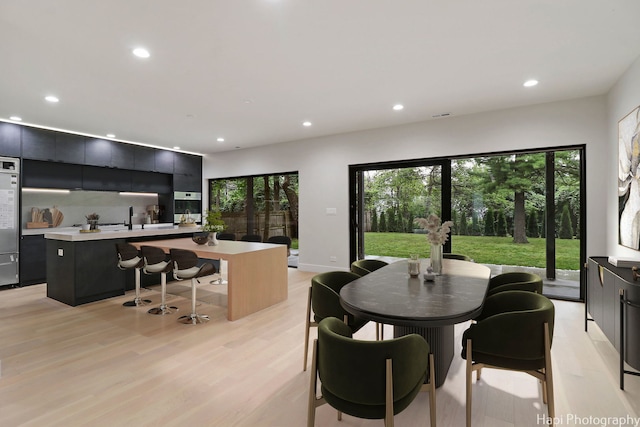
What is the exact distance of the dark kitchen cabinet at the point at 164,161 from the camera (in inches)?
297

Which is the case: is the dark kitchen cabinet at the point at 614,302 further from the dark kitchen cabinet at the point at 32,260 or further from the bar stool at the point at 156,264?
the dark kitchen cabinet at the point at 32,260

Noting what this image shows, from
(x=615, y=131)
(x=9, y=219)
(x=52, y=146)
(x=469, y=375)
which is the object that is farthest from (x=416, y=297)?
(x=52, y=146)

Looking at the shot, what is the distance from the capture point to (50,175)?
608cm

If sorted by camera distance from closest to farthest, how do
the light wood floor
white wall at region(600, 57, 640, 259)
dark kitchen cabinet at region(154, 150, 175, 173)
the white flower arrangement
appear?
1. the light wood floor
2. the white flower arrangement
3. white wall at region(600, 57, 640, 259)
4. dark kitchen cabinet at region(154, 150, 175, 173)

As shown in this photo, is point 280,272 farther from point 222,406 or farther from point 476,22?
point 476,22

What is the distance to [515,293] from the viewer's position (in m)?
2.25

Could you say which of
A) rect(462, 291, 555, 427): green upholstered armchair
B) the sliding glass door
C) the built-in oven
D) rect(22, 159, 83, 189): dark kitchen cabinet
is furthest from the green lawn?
rect(22, 159, 83, 189): dark kitchen cabinet

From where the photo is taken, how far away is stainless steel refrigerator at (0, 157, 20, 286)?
17.4 feet

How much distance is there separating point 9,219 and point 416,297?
21.5 ft

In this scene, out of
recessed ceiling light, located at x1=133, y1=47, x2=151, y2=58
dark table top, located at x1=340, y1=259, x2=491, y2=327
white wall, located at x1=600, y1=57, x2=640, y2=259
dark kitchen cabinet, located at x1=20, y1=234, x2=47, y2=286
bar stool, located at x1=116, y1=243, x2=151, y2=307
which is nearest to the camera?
dark table top, located at x1=340, y1=259, x2=491, y2=327

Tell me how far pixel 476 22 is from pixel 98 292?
17.7ft

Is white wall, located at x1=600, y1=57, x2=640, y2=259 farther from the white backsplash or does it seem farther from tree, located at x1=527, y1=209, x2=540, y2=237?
the white backsplash

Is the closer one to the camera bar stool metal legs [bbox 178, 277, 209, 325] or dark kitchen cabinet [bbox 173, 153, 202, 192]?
bar stool metal legs [bbox 178, 277, 209, 325]

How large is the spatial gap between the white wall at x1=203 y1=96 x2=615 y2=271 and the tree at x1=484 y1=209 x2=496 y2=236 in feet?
3.21
